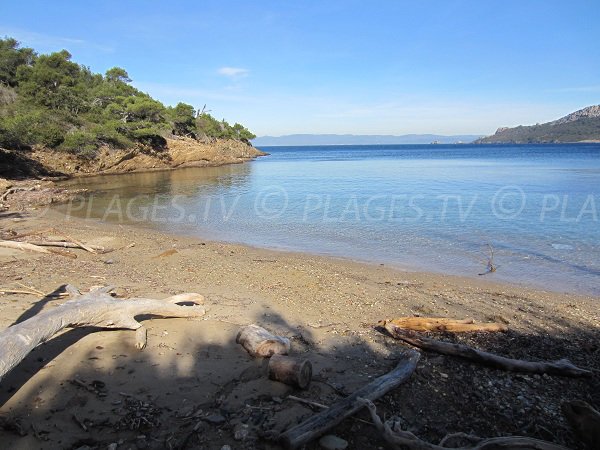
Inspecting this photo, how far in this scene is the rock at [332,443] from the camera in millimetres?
3349

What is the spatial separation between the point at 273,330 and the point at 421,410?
2.57 meters

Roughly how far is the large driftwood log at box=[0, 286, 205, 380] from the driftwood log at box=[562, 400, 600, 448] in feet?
14.8

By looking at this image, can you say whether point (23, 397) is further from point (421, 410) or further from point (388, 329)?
point (388, 329)

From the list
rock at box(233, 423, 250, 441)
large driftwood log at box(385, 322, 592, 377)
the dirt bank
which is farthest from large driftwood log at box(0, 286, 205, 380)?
the dirt bank

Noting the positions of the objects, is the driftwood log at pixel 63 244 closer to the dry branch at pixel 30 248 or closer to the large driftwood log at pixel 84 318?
the dry branch at pixel 30 248

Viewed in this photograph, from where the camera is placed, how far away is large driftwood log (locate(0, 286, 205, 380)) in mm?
3656

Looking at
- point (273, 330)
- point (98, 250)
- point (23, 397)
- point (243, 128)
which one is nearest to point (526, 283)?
point (273, 330)

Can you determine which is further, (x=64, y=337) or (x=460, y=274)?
(x=460, y=274)

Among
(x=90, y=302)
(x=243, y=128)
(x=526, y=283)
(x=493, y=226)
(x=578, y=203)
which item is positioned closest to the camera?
(x=90, y=302)

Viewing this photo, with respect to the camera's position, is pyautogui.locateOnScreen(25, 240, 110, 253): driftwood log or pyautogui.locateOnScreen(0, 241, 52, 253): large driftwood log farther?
pyautogui.locateOnScreen(25, 240, 110, 253): driftwood log

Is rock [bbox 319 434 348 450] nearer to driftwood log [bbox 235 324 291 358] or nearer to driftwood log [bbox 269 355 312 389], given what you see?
driftwood log [bbox 269 355 312 389]

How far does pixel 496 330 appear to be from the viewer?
603 cm

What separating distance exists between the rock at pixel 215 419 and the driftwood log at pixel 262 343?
1.23 meters

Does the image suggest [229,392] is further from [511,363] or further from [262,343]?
[511,363]
